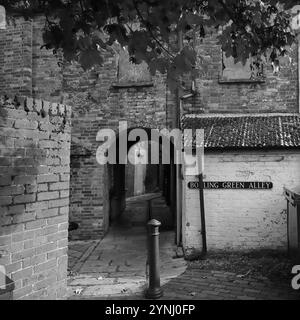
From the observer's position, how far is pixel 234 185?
834cm

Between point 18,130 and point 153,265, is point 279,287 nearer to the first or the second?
point 153,265

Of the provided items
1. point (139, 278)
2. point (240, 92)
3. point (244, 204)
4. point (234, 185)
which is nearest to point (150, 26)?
point (139, 278)

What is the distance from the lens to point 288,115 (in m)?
9.36

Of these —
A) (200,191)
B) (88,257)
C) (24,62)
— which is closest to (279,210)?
(200,191)

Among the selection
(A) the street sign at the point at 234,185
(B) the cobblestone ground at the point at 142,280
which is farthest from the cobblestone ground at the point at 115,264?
(A) the street sign at the point at 234,185

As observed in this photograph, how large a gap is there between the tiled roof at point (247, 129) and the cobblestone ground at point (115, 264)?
2.73 meters

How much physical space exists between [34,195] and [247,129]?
6281 millimetres

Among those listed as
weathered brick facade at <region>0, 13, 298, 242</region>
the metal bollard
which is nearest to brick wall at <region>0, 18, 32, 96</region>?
weathered brick facade at <region>0, 13, 298, 242</region>

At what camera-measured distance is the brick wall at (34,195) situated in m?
3.31

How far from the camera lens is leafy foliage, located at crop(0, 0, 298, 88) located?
3.21m

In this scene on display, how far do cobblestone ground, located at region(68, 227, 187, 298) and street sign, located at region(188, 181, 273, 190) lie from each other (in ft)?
5.37

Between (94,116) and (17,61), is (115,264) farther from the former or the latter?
(17,61)

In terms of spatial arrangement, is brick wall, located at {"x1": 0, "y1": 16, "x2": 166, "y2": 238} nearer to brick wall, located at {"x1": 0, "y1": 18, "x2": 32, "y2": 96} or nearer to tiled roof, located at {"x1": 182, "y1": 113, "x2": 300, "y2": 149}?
brick wall, located at {"x1": 0, "y1": 18, "x2": 32, "y2": 96}

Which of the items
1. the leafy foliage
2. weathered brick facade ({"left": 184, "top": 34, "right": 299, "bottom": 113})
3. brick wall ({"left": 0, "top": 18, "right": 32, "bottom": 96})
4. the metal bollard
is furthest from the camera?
brick wall ({"left": 0, "top": 18, "right": 32, "bottom": 96})
